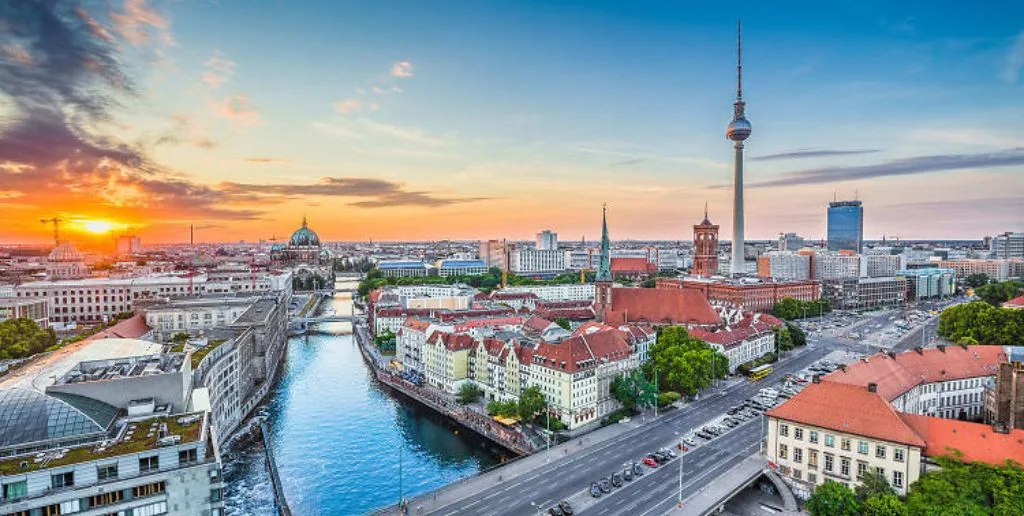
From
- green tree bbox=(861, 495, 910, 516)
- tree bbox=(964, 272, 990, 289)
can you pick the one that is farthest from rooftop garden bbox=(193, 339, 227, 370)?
tree bbox=(964, 272, 990, 289)

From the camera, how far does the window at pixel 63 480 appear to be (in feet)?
84.0

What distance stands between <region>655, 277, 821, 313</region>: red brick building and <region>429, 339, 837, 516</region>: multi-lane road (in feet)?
214

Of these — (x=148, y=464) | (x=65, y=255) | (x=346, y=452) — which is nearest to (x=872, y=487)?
(x=148, y=464)

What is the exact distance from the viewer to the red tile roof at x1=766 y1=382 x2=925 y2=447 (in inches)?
1425

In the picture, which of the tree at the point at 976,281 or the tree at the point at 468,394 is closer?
the tree at the point at 468,394

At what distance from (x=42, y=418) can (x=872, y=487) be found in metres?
48.1

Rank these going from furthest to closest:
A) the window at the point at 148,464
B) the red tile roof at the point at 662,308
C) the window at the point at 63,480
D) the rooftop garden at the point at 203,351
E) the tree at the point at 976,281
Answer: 1. the tree at the point at 976,281
2. the red tile roof at the point at 662,308
3. the rooftop garden at the point at 203,351
4. the window at the point at 148,464
5. the window at the point at 63,480

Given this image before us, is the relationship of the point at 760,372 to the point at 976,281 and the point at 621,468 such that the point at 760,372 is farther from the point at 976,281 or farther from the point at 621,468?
the point at 976,281

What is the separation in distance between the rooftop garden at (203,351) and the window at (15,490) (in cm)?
2559

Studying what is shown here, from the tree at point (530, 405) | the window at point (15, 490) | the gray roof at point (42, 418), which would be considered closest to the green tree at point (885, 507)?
the tree at point (530, 405)

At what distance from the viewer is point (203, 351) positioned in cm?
5616

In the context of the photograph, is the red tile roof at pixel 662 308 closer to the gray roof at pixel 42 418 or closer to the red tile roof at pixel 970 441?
the red tile roof at pixel 970 441

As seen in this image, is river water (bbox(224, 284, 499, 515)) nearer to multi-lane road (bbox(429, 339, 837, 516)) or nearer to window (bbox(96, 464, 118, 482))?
multi-lane road (bbox(429, 339, 837, 516))

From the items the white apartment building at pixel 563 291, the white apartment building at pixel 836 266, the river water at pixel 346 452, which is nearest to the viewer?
the river water at pixel 346 452
